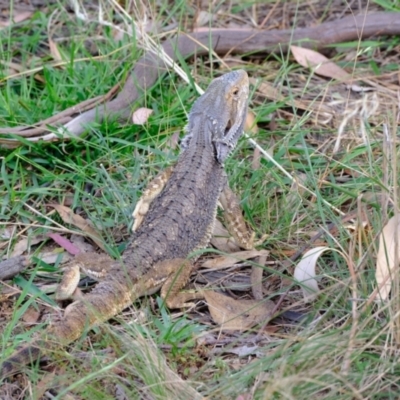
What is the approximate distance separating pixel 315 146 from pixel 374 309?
2099mm

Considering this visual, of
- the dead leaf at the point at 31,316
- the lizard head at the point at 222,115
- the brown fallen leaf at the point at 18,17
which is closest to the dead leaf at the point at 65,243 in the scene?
the dead leaf at the point at 31,316

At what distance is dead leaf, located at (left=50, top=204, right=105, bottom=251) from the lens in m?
4.61

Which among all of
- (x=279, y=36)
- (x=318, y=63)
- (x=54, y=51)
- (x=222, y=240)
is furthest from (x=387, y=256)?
(x=54, y=51)

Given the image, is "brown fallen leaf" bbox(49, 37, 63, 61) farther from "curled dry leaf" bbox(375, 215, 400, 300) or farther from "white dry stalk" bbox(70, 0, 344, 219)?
"curled dry leaf" bbox(375, 215, 400, 300)

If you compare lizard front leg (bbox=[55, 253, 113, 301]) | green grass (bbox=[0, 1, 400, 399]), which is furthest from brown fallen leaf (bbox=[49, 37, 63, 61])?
lizard front leg (bbox=[55, 253, 113, 301])

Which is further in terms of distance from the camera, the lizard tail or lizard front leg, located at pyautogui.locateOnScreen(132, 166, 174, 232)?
lizard front leg, located at pyautogui.locateOnScreen(132, 166, 174, 232)

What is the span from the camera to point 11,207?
16.0 feet

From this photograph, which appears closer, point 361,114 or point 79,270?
point 79,270

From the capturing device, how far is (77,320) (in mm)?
3711

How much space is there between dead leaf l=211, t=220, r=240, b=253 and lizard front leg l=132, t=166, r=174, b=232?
480 mm

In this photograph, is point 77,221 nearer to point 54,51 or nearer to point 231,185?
point 231,185

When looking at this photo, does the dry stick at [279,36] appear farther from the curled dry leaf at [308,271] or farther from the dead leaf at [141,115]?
the curled dry leaf at [308,271]

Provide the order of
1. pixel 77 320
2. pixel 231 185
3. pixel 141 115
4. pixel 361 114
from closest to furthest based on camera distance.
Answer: pixel 77 320 < pixel 361 114 < pixel 231 185 < pixel 141 115

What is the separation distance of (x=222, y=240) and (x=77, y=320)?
1375mm
